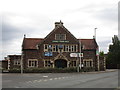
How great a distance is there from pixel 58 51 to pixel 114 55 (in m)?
25.1

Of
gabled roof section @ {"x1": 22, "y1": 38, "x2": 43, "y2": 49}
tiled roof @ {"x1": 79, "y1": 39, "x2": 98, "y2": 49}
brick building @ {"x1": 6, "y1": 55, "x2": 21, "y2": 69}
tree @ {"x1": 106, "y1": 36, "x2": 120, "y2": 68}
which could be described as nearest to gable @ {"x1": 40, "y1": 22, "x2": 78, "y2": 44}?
gabled roof section @ {"x1": 22, "y1": 38, "x2": 43, "y2": 49}

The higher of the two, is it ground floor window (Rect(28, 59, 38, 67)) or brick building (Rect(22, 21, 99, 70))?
brick building (Rect(22, 21, 99, 70))

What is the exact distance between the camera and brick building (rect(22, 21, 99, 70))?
4878 centimetres

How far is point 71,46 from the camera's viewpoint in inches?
1971

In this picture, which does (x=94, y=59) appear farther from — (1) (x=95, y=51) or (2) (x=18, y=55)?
(2) (x=18, y=55)

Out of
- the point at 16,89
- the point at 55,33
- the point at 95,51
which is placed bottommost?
the point at 16,89

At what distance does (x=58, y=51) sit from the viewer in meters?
49.4

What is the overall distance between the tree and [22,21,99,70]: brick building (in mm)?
18886

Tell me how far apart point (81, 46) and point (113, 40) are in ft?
87.0

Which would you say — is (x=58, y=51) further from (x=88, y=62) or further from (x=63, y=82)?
(x=63, y=82)

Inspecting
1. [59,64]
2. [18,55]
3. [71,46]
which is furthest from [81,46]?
[18,55]

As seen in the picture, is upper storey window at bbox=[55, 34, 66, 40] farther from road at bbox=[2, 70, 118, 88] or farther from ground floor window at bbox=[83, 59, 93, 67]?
road at bbox=[2, 70, 118, 88]

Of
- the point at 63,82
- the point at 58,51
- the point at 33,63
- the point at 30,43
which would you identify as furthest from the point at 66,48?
the point at 63,82

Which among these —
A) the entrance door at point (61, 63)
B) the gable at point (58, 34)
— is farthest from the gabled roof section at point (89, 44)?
the entrance door at point (61, 63)
